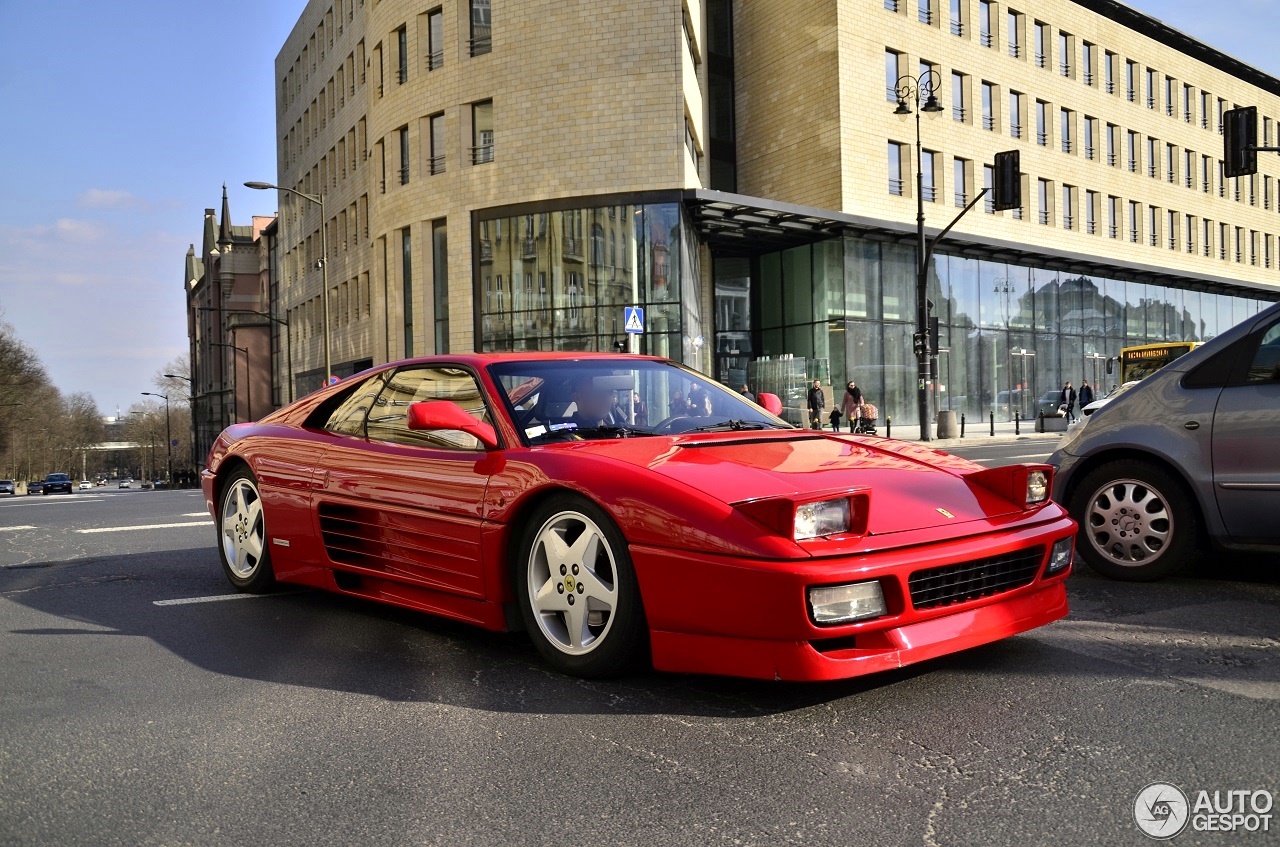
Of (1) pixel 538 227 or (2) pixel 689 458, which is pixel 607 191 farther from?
(2) pixel 689 458

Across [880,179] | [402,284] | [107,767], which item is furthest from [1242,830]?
[880,179]

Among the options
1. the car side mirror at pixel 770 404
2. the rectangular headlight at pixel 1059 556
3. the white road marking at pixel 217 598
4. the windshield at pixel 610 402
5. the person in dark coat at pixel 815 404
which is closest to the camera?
the rectangular headlight at pixel 1059 556

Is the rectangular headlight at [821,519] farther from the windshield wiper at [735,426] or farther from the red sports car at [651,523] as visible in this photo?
the windshield wiper at [735,426]

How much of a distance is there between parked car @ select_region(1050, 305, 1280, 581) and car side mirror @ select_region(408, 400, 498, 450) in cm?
332

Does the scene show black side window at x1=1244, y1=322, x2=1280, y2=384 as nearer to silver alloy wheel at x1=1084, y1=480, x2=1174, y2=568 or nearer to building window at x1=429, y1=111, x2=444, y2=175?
silver alloy wheel at x1=1084, y1=480, x2=1174, y2=568

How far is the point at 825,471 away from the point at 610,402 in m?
1.21

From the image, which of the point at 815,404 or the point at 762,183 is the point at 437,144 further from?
the point at 815,404

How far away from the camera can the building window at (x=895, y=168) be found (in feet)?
124

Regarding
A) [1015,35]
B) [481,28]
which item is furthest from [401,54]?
[1015,35]

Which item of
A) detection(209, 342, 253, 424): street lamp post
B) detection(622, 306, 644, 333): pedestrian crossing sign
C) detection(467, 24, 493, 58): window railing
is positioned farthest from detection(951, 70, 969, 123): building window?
detection(209, 342, 253, 424): street lamp post

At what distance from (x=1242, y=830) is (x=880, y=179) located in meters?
36.7

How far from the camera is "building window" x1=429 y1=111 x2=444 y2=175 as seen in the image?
109 feet

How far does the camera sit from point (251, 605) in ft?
18.5

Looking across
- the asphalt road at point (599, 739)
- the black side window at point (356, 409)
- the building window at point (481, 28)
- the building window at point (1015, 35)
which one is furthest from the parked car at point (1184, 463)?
the building window at point (1015, 35)
